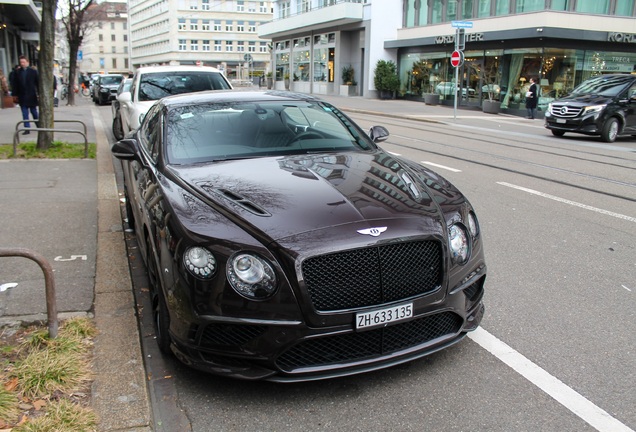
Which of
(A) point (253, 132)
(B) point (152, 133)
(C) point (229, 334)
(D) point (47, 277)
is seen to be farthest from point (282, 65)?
(C) point (229, 334)

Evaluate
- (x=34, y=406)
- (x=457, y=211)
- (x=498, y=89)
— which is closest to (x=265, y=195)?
(x=457, y=211)

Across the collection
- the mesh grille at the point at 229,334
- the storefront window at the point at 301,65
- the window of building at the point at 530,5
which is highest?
the window of building at the point at 530,5

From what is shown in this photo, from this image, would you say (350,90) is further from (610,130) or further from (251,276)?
(251,276)

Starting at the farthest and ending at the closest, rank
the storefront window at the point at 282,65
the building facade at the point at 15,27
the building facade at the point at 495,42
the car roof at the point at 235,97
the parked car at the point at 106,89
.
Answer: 1. the storefront window at the point at 282,65
2. the parked car at the point at 106,89
3. the building facade at the point at 495,42
4. the building facade at the point at 15,27
5. the car roof at the point at 235,97

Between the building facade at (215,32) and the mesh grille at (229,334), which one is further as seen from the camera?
the building facade at (215,32)

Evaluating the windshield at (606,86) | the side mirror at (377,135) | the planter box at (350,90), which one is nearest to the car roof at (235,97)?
the side mirror at (377,135)

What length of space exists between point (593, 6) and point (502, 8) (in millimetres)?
4264

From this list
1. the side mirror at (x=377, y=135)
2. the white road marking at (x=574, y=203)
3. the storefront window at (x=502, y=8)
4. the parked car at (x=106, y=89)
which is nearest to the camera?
the side mirror at (x=377, y=135)

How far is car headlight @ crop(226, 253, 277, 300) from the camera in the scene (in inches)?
115

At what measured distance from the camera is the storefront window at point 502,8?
95.1ft

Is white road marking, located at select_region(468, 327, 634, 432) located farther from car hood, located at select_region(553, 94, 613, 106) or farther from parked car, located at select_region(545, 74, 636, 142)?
car hood, located at select_region(553, 94, 613, 106)

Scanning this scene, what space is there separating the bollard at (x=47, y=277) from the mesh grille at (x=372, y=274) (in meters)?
1.66

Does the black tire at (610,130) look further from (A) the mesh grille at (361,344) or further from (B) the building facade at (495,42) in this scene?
(A) the mesh grille at (361,344)

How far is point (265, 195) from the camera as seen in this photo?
11.4 ft
